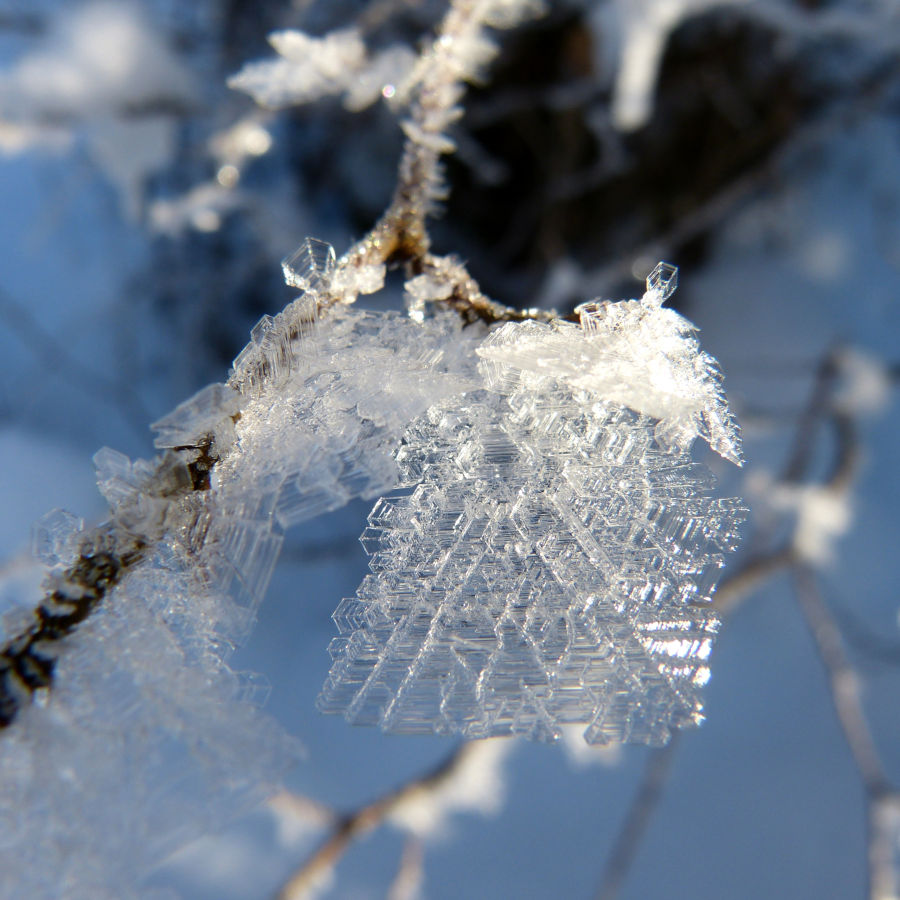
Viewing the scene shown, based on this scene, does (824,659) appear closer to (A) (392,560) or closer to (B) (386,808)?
(B) (386,808)

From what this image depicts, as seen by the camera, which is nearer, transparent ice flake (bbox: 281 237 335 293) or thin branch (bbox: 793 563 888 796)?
transparent ice flake (bbox: 281 237 335 293)

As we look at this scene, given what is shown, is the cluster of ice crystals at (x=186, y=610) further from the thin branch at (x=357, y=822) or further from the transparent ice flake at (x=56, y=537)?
the thin branch at (x=357, y=822)

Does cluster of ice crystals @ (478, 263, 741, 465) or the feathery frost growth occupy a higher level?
cluster of ice crystals @ (478, 263, 741, 465)

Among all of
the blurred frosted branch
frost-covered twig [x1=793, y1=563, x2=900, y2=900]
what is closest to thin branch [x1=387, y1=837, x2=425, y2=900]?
the blurred frosted branch

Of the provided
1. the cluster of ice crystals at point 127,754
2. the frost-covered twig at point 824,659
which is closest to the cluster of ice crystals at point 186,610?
the cluster of ice crystals at point 127,754

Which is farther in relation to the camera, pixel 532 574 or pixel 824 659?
pixel 824 659

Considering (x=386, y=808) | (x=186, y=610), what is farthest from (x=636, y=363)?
(x=386, y=808)

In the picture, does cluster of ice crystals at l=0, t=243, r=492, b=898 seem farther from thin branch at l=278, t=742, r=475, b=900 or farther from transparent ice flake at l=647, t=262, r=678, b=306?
thin branch at l=278, t=742, r=475, b=900

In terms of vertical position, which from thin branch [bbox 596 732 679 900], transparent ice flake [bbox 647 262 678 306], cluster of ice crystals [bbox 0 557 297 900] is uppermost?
thin branch [bbox 596 732 679 900]
